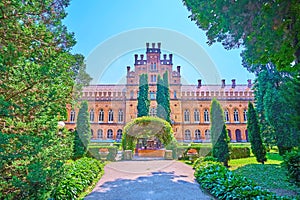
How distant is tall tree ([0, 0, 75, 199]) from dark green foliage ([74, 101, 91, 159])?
9455mm

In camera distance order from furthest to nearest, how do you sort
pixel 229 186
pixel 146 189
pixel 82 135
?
pixel 82 135 < pixel 146 189 < pixel 229 186

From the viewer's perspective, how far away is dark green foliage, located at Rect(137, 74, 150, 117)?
1039 inches

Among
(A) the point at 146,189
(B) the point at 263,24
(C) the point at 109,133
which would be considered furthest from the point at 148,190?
(C) the point at 109,133

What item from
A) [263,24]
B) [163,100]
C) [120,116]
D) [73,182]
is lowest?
[73,182]

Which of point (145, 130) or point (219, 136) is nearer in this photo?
point (219, 136)

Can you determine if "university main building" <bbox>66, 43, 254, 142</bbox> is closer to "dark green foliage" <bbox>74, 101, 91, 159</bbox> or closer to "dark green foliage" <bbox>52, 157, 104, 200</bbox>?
"dark green foliage" <bbox>74, 101, 91, 159</bbox>

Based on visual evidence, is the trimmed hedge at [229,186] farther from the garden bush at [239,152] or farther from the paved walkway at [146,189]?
the garden bush at [239,152]

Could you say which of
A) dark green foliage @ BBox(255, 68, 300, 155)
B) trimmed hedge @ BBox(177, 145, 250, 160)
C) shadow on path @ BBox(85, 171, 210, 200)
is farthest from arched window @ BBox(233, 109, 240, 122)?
shadow on path @ BBox(85, 171, 210, 200)

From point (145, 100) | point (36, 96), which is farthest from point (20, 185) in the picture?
point (145, 100)

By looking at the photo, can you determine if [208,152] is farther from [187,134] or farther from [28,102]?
[187,134]

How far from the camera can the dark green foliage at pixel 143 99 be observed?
86.6 ft

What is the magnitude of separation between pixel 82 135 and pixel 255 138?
13.0 m

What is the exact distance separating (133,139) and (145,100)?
39.0 feet

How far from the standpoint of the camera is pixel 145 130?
1522cm
